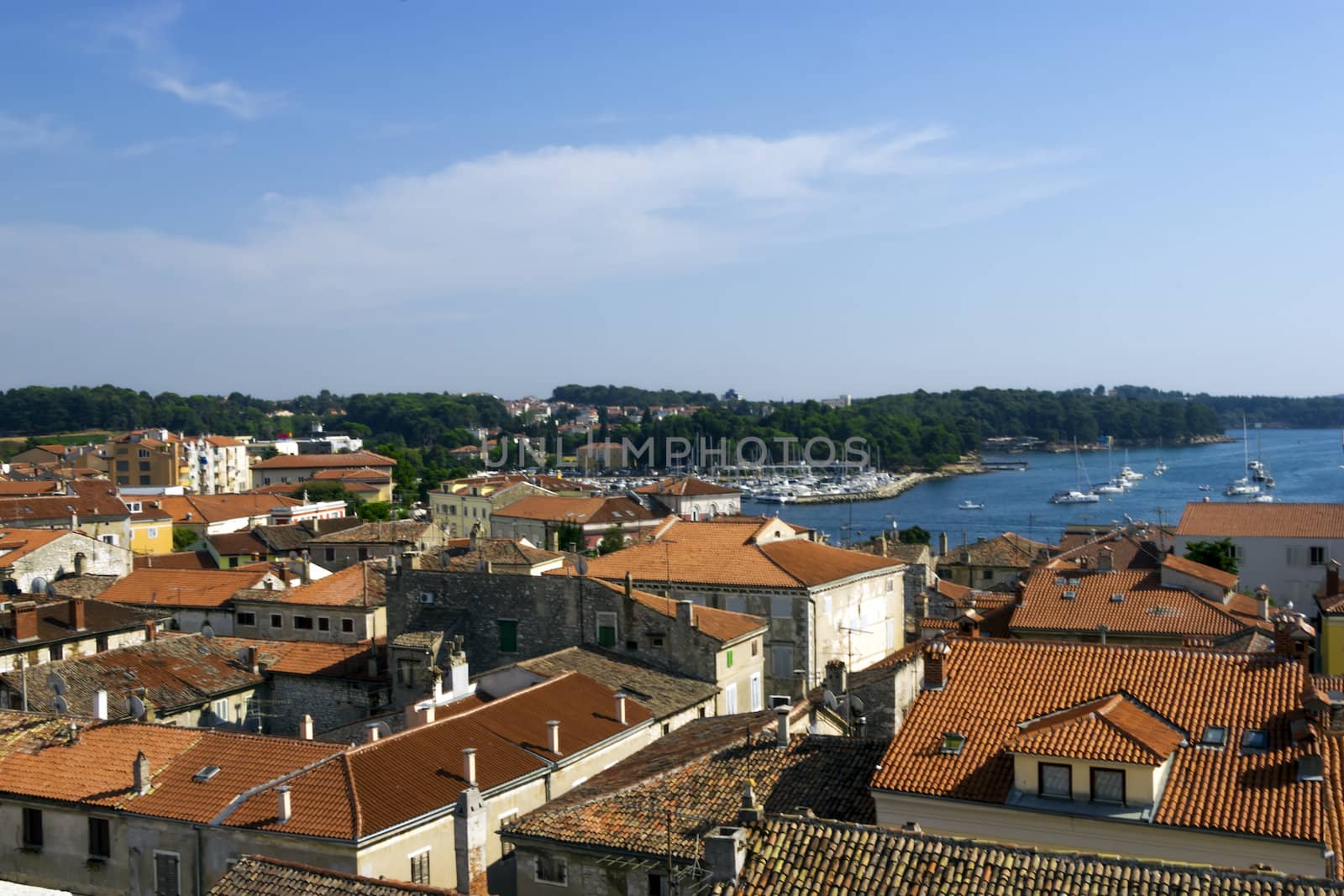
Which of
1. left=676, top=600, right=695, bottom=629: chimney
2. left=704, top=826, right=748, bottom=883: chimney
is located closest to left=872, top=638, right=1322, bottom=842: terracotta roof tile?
left=704, top=826, right=748, bottom=883: chimney

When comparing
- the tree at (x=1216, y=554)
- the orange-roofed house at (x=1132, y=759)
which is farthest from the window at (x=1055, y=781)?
the tree at (x=1216, y=554)

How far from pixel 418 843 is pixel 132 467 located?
8754cm

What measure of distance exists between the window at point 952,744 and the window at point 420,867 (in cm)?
559

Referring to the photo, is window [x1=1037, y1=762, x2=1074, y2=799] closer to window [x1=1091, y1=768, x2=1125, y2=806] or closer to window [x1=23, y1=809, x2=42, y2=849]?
window [x1=1091, y1=768, x2=1125, y2=806]

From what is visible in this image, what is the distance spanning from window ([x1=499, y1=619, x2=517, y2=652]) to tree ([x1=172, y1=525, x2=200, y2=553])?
4568 centimetres

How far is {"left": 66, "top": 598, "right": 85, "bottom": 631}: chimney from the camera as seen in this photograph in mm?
24609

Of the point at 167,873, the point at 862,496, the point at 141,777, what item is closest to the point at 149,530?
the point at 141,777

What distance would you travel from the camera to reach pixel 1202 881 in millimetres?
7844

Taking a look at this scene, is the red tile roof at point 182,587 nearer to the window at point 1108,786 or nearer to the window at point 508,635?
the window at point 508,635

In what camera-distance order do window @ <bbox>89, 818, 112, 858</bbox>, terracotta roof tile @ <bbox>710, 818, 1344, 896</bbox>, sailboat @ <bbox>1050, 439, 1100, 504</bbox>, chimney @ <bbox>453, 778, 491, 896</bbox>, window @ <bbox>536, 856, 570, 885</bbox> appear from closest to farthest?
terracotta roof tile @ <bbox>710, 818, 1344, 896</bbox> < chimney @ <bbox>453, 778, 491, 896</bbox> < window @ <bbox>536, 856, 570, 885</bbox> < window @ <bbox>89, 818, 112, 858</bbox> < sailboat @ <bbox>1050, 439, 1100, 504</bbox>

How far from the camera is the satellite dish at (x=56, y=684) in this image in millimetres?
19531

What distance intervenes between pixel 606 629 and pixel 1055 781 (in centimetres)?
1116

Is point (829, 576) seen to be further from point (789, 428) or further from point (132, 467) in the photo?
point (789, 428)

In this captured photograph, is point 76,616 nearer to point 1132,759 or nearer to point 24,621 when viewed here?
point 24,621
